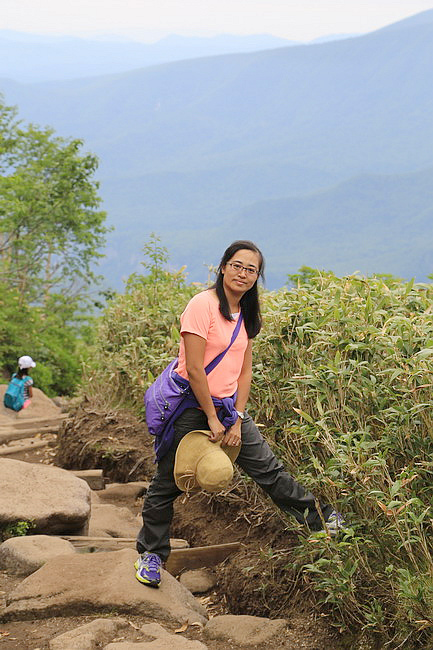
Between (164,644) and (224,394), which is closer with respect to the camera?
(164,644)

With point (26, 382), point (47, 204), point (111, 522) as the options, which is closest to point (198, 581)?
point (111, 522)

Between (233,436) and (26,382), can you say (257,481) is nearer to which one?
(233,436)

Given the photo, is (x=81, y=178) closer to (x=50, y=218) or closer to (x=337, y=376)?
(x=50, y=218)

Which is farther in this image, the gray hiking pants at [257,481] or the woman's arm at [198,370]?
the gray hiking pants at [257,481]

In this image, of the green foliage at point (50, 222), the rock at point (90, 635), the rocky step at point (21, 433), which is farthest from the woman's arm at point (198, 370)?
the green foliage at point (50, 222)

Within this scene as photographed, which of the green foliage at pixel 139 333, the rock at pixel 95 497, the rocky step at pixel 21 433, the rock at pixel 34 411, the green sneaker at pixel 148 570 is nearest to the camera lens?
the green sneaker at pixel 148 570

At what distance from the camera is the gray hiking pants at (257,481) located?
14.0ft

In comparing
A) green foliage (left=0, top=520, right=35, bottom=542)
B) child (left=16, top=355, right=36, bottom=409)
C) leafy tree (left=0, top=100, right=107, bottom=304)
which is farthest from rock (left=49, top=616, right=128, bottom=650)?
leafy tree (left=0, top=100, right=107, bottom=304)

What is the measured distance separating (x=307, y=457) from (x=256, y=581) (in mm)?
762

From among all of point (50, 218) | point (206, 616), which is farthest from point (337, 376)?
point (50, 218)

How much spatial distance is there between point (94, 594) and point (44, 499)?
1485 millimetres

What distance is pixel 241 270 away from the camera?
4.04 metres

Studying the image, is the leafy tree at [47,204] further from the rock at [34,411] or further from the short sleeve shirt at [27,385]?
the short sleeve shirt at [27,385]

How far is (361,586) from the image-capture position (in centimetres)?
370
